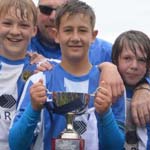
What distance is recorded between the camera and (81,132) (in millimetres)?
3451

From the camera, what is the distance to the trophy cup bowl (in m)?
3.05

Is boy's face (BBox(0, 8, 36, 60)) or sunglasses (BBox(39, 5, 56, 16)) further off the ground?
sunglasses (BBox(39, 5, 56, 16))

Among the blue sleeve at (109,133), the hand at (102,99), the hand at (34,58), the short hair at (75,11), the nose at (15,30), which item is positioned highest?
the short hair at (75,11)

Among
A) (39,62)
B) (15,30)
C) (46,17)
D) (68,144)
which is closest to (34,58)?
(39,62)

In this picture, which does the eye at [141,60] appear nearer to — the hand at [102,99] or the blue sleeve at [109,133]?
the blue sleeve at [109,133]

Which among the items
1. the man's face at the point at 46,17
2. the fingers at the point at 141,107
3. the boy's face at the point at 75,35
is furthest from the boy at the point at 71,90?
the man's face at the point at 46,17

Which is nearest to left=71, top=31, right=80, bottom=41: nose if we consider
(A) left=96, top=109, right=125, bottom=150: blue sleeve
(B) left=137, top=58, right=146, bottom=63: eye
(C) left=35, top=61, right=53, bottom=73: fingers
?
(C) left=35, top=61, right=53, bottom=73: fingers

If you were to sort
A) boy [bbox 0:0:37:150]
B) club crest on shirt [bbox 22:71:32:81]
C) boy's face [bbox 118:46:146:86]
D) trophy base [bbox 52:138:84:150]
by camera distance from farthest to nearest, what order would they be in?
boy's face [bbox 118:46:146:86]
club crest on shirt [bbox 22:71:32:81]
boy [bbox 0:0:37:150]
trophy base [bbox 52:138:84:150]

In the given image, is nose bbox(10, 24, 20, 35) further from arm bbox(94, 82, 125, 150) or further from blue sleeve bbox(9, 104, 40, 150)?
arm bbox(94, 82, 125, 150)

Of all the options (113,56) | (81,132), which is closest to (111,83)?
(81,132)

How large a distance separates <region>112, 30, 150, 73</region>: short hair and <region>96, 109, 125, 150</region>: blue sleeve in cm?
88

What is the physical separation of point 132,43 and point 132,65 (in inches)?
8.8

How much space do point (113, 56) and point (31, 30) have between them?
75cm

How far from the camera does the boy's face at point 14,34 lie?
152 inches
